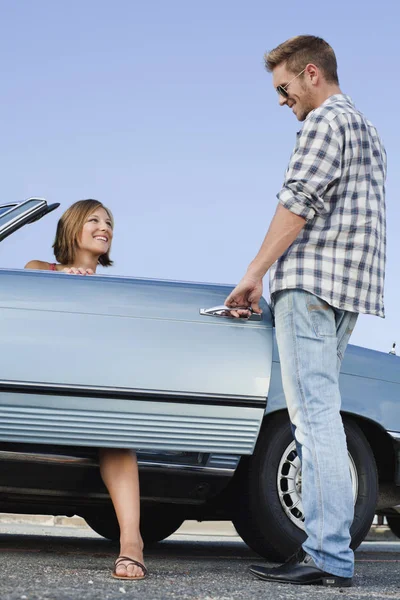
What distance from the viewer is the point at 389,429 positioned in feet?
14.2

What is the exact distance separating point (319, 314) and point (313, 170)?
0.53 m

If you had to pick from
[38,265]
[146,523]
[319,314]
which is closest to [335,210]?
[319,314]

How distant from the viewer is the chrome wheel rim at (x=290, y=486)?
4016 mm

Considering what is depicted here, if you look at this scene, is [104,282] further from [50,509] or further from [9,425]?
[50,509]

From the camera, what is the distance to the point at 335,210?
341 centimetres

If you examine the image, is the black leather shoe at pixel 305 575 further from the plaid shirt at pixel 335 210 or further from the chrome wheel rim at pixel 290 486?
the plaid shirt at pixel 335 210

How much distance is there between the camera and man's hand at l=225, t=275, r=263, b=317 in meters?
3.45

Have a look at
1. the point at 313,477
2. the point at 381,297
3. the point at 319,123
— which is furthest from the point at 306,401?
the point at 319,123

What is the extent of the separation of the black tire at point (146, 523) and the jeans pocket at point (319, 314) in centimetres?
197

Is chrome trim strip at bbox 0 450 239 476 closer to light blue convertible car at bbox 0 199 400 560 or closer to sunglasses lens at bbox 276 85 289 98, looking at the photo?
light blue convertible car at bbox 0 199 400 560

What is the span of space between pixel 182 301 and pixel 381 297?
818mm

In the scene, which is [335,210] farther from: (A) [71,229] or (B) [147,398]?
(A) [71,229]

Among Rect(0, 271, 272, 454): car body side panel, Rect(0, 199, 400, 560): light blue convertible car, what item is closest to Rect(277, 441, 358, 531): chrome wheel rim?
Rect(0, 199, 400, 560): light blue convertible car

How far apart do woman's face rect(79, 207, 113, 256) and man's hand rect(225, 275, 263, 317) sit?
1.04 metres
